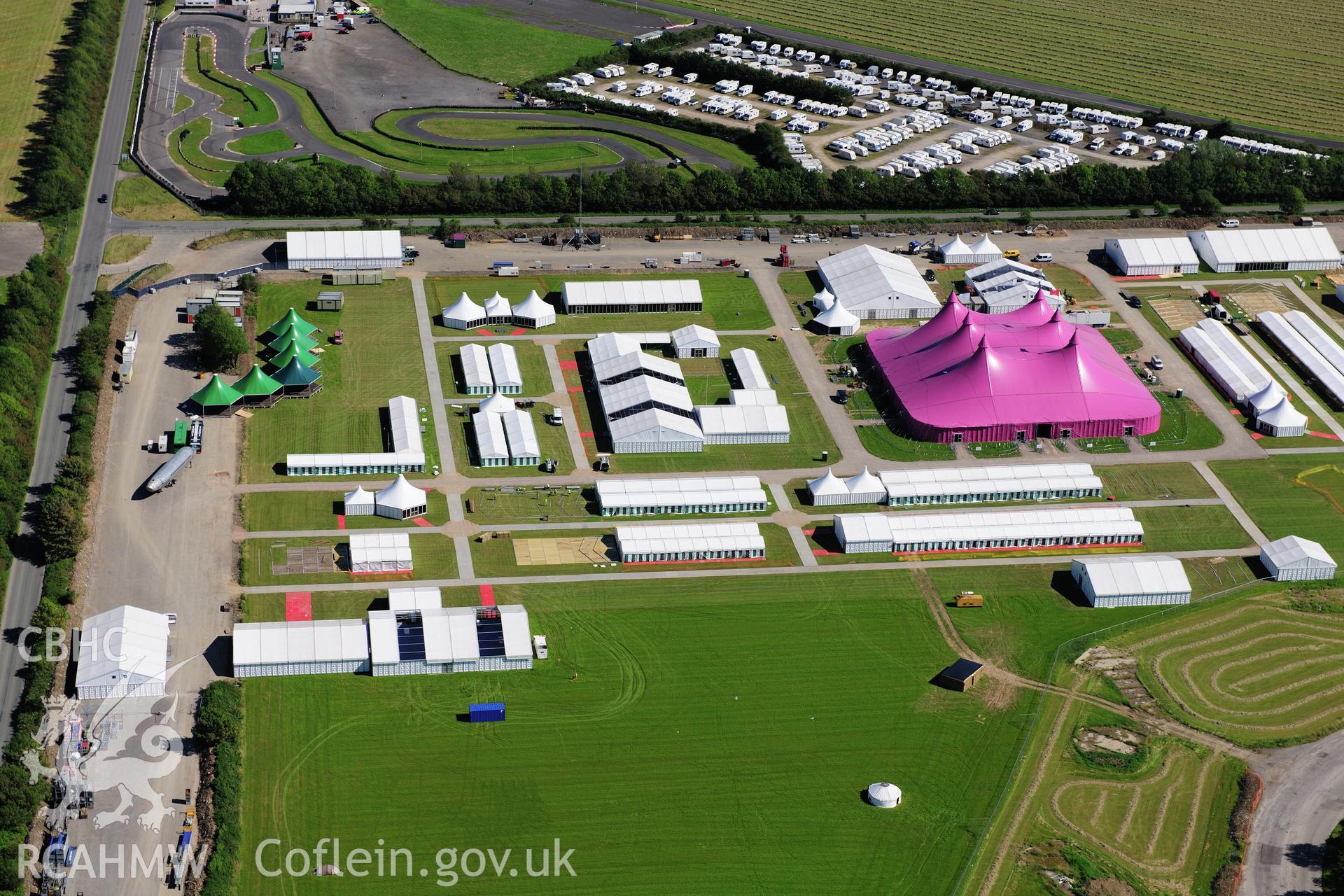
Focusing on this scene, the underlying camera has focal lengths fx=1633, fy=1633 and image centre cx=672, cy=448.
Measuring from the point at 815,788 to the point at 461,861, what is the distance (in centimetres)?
3002

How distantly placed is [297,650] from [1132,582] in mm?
80009

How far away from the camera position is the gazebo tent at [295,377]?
18762 cm

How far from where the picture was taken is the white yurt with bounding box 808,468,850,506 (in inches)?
6791

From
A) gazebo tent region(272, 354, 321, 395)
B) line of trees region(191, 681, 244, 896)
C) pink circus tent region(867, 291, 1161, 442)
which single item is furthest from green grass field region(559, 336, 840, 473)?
line of trees region(191, 681, 244, 896)

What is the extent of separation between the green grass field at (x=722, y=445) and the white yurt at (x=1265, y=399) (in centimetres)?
5109

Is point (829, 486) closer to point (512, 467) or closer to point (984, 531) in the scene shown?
point (984, 531)

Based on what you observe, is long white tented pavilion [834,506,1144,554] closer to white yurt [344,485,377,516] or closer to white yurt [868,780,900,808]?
white yurt [868,780,900,808]

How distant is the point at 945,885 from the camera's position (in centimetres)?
12725

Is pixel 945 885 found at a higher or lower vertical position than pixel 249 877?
lower

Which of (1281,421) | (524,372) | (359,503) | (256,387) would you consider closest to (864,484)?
(524,372)

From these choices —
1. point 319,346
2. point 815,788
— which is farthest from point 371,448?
point 815,788

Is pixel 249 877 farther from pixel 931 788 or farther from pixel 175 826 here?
pixel 931 788

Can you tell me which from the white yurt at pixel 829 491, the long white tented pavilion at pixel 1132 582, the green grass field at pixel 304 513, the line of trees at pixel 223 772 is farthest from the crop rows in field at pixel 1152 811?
the green grass field at pixel 304 513

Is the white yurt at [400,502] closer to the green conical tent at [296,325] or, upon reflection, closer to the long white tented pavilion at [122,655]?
the long white tented pavilion at [122,655]
